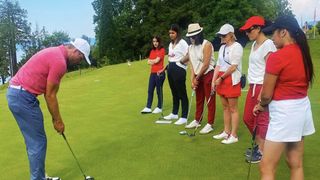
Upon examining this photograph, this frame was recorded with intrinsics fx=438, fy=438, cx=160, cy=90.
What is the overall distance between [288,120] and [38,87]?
276 centimetres

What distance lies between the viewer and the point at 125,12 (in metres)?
63.4

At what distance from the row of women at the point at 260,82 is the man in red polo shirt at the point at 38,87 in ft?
6.99

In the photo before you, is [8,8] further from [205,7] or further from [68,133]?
[68,133]

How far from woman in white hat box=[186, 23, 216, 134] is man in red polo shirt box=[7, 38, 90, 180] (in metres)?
3.08

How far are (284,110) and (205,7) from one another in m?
50.4

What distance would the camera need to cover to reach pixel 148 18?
58.0 meters

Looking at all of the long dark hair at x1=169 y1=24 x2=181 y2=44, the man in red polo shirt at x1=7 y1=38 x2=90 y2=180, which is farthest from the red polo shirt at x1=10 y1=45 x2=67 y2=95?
the long dark hair at x1=169 y1=24 x2=181 y2=44

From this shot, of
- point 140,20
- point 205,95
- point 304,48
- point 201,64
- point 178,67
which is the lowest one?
point 205,95

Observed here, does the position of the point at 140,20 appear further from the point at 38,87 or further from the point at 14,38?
the point at 38,87

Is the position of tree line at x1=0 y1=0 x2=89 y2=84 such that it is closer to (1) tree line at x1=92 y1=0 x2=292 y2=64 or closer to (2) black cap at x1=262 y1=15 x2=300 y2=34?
(1) tree line at x1=92 y1=0 x2=292 y2=64

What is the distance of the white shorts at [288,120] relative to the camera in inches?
151

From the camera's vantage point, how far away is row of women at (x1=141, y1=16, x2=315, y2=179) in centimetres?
381

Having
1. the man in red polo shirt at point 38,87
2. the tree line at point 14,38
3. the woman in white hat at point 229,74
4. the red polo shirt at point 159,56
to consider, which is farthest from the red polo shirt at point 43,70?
the tree line at point 14,38

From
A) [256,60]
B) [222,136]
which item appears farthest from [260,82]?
[222,136]
